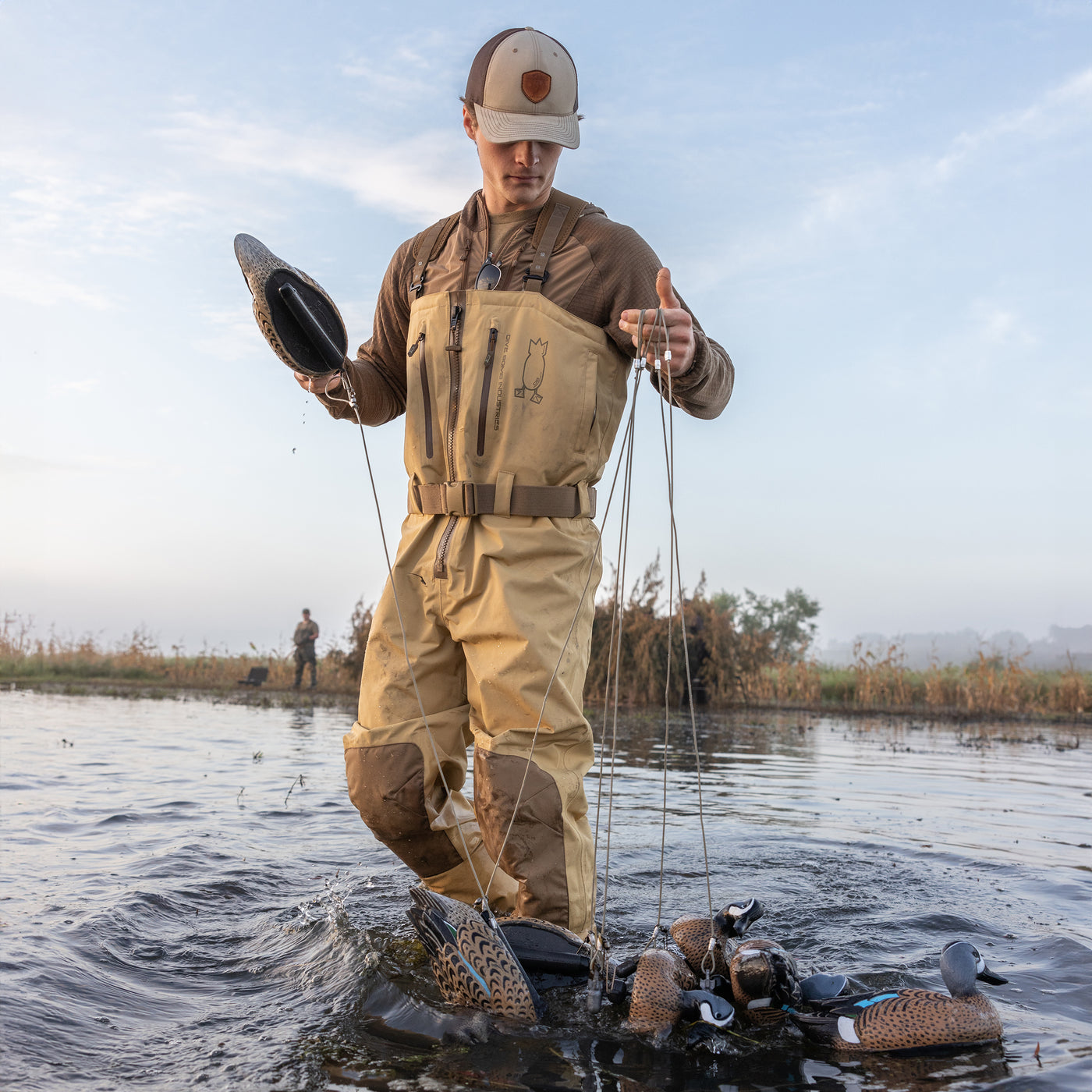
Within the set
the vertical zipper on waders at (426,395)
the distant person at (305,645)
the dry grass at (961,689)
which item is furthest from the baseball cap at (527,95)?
the distant person at (305,645)

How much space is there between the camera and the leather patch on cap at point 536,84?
2.92 meters

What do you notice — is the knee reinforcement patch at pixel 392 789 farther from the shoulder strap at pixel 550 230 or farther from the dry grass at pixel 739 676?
the dry grass at pixel 739 676

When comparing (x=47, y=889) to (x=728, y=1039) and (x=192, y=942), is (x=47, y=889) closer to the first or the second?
(x=192, y=942)

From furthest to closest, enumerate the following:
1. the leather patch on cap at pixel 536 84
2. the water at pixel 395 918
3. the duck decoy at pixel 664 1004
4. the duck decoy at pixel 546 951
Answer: the leather patch on cap at pixel 536 84 → the duck decoy at pixel 546 951 → the duck decoy at pixel 664 1004 → the water at pixel 395 918

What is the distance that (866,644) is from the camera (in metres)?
14.7

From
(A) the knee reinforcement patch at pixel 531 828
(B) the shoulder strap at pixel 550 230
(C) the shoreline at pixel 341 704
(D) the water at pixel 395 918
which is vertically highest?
(B) the shoulder strap at pixel 550 230

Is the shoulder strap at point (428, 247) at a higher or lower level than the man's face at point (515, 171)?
lower

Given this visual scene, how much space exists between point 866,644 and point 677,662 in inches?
123

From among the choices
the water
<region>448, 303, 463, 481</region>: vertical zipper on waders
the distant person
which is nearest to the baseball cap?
<region>448, 303, 463, 481</region>: vertical zipper on waders

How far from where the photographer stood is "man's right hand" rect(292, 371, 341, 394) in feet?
10.6

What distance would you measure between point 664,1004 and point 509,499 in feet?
4.76

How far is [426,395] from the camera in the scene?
10.0ft

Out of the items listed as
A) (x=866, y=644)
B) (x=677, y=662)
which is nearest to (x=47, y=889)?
(x=677, y=662)

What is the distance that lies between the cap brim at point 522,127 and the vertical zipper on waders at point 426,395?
651mm
